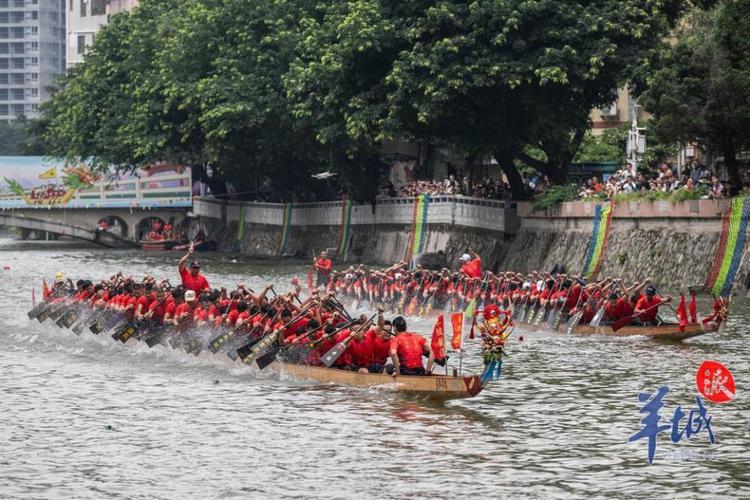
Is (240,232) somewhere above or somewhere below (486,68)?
below

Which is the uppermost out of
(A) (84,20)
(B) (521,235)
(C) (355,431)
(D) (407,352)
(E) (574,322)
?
(A) (84,20)

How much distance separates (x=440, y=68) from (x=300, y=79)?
9576 mm

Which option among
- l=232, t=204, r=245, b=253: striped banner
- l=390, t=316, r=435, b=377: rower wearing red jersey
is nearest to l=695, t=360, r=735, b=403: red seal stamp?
l=390, t=316, r=435, b=377: rower wearing red jersey

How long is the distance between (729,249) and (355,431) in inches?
968

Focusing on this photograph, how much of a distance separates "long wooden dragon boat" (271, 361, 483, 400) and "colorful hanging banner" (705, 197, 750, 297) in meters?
20.5

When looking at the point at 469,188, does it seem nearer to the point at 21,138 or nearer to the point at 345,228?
the point at 345,228

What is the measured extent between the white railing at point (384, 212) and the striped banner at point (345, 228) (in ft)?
0.84

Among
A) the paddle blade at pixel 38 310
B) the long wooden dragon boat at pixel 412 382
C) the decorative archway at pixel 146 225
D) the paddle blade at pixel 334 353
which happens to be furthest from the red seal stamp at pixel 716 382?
the decorative archway at pixel 146 225

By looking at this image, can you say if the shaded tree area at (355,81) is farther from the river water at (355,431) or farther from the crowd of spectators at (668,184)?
the river water at (355,431)

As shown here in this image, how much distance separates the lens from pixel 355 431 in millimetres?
26359

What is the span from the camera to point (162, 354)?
36.7m

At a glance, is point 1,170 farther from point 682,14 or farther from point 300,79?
point 682,14

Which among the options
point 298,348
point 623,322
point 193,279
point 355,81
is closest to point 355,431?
point 298,348

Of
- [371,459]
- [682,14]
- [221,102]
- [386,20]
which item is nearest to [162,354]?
[371,459]
